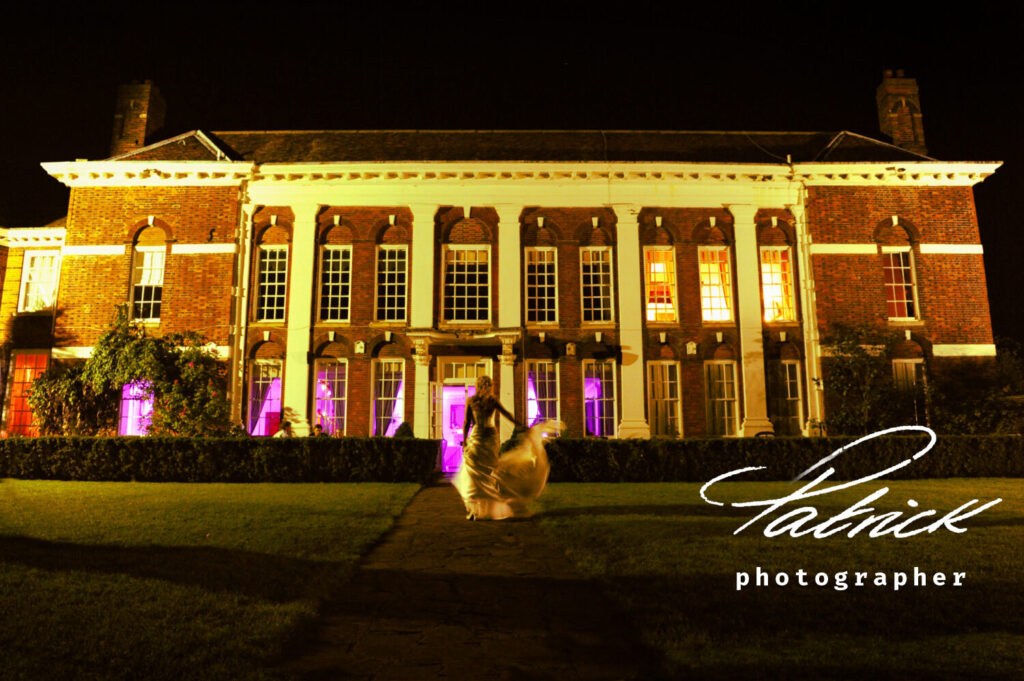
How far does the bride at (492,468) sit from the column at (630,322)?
424 inches

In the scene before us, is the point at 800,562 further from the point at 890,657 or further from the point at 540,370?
the point at 540,370

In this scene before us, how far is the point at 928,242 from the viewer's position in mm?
21500

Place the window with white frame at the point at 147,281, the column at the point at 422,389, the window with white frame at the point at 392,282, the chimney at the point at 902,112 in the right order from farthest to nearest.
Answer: the chimney at the point at 902,112, the window with white frame at the point at 392,282, the window with white frame at the point at 147,281, the column at the point at 422,389

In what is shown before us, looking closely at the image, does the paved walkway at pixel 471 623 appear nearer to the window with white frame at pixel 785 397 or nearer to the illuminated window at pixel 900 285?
the window with white frame at pixel 785 397

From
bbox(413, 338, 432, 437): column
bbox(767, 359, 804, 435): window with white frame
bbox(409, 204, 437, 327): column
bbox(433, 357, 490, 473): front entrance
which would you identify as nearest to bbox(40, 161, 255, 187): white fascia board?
bbox(409, 204, 437, 327): column

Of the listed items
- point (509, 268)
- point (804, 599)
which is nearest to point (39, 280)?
point (509, 268)

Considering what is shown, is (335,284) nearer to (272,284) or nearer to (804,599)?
(272,284)

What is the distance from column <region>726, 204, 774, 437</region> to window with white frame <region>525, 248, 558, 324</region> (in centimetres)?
570

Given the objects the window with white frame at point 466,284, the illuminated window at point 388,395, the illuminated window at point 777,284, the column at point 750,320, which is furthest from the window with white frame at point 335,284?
the illuminated window at point 777,284

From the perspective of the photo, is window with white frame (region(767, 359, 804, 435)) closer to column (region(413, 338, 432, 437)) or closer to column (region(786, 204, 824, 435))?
column (region(786, 204, 824, 435))

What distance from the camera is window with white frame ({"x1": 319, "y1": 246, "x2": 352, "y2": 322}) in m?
21.3

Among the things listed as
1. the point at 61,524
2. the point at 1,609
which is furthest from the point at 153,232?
the point at 1,609

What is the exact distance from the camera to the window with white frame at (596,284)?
21.4 m

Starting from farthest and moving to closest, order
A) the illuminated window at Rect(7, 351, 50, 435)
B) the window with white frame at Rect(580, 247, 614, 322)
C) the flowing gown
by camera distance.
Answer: the illuminated window at Rect(7, 351, 50, 435) < the window with white frame at Rect(580, 247, 614, 322) < the flowing gown
